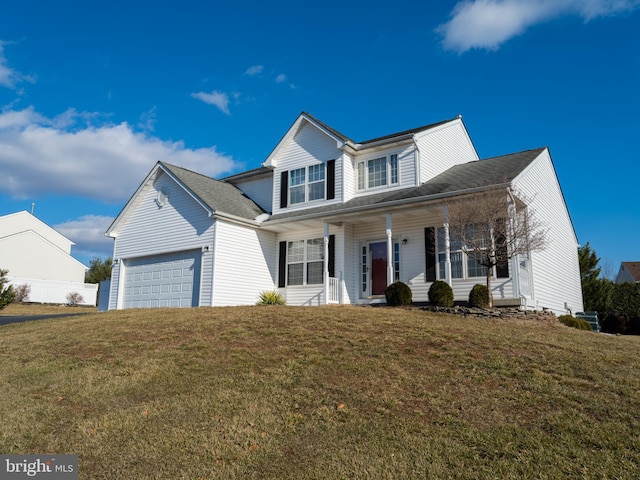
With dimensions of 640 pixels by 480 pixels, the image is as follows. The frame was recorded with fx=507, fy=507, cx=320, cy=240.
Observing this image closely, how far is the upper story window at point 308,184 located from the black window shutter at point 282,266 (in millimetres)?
1693

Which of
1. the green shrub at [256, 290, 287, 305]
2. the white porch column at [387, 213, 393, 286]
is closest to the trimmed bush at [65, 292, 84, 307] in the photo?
the green shrub at [256, 290, 287, 305]

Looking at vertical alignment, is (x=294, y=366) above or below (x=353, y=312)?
below

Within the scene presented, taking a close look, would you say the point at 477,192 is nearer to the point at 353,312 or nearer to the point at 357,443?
the point at 353,312

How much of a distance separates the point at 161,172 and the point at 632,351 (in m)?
16.9

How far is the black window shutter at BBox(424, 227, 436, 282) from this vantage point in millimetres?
16297

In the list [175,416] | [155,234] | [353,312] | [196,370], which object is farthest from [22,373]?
[155,234]

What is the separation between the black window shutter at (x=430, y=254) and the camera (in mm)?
16297

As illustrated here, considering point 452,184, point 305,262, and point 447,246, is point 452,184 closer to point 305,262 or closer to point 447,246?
point 447,246

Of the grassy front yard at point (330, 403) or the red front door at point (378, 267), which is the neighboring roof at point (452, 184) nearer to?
the red front door at point (378, 267)

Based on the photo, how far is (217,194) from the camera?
19734mm

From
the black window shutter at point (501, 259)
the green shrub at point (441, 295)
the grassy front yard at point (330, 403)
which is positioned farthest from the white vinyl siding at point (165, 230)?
the black window shutter at point (501, 259)

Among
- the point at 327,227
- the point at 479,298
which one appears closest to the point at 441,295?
the point at 479,298

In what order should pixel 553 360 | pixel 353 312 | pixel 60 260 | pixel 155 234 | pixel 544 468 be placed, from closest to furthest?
1. pixel 544 468
2. pixel 553 360
3. pixel 353 312
4. pixel 155 234
5. pixel 60 260

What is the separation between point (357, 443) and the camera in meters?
5.51
